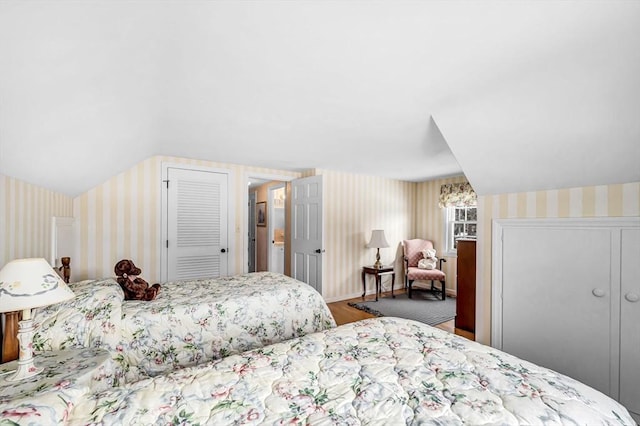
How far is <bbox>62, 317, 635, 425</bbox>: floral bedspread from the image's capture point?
0.89m

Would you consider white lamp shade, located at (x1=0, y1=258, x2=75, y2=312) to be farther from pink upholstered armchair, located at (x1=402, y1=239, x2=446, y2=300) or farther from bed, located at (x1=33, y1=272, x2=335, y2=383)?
pink upholstered armchair, located at (x1=402, y1=239, x2=446, y2=300)

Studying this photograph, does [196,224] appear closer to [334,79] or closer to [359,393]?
[334,79]

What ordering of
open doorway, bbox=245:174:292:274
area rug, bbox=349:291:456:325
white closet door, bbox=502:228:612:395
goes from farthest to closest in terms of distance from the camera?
open doorway, bbox=245:174:292:274
area rug, bbox=349:291:456:325
white closet door, bbox=502:228:612:395

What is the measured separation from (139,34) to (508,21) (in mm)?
1530

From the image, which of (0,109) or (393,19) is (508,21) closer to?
(393,19)

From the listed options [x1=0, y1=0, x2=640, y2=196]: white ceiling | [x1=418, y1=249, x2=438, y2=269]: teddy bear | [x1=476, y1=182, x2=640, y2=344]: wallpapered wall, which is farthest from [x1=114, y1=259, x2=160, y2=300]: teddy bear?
[x1=418, y1=249, x2=438, y2=269]: teddy bear

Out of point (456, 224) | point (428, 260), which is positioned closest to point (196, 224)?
point (428, 260)

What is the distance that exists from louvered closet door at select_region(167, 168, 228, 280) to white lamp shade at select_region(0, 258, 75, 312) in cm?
257

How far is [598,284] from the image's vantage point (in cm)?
204

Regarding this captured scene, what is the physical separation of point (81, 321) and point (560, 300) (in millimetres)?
3218

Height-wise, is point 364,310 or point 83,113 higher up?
point 83,113

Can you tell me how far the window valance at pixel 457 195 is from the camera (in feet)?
15.6

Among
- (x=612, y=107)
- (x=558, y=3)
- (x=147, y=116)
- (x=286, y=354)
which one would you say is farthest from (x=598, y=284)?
(x=147, y=116)

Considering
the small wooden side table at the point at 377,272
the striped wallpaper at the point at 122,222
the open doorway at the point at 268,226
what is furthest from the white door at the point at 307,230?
the striped wallpaper at the point at 122,222
